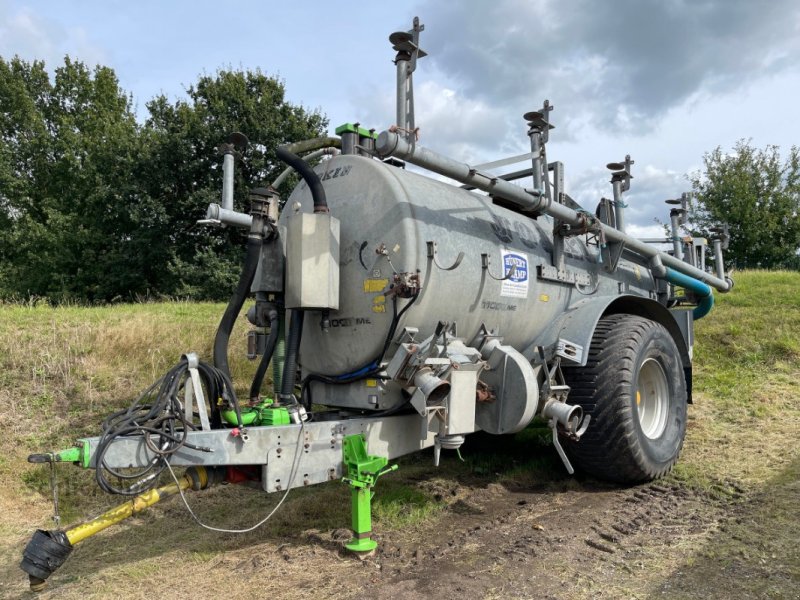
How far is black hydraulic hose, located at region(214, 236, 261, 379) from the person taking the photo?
→ 3753mm

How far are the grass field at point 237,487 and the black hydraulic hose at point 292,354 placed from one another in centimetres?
105

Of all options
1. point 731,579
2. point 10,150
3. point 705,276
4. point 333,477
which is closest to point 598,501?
point 731,579

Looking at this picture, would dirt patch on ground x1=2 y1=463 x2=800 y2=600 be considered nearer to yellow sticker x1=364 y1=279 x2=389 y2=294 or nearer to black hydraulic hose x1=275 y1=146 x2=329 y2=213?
yellow sticker x1=364 y1=279 x2=389 y2=294

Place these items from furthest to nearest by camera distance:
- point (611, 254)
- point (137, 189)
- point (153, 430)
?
point (137, 189) < point (611, 254) < point (153, 430)

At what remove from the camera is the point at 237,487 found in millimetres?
5281

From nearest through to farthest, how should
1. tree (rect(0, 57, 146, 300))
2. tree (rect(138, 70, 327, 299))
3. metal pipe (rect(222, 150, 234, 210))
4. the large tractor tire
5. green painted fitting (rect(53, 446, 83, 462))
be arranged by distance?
1. green painted fitting (rect(53, 446, 83, 462))
2. metal pipe (rect(222, 150, 234, 210))
3. the large tractor tire
4. tree (rect(138, 70, 327, 299))
5. tree (rect(0, 57, 146, 300))

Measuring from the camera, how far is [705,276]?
7320 millimetres

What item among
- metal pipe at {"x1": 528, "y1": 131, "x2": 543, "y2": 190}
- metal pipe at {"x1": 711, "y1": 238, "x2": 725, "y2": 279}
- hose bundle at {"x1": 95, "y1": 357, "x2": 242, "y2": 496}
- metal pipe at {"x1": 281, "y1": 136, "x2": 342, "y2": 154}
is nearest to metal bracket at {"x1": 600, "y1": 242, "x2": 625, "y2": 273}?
metal pipe at {"x1": 528, "y1": 131, "x2": 543, "y2": 190}

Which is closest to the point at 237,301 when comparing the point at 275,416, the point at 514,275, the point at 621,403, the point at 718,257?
the point at 275,416

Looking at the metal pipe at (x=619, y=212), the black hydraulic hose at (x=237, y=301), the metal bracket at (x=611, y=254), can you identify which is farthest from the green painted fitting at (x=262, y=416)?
the metal pipe at (x=619, y=212)

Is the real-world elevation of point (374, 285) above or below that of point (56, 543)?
above

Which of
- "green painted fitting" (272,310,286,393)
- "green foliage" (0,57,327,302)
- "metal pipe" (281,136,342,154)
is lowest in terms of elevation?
"green painted fitting" (272,310,286,393)

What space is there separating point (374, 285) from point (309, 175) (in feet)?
2.63

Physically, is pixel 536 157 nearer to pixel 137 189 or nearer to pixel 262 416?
pixel 262 416
